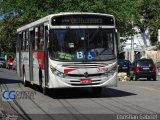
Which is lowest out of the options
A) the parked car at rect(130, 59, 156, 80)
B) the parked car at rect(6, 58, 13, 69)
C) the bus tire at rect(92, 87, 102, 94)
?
the parked car at rect(6, 58, 13, 69)

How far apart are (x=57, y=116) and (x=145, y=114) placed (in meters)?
2.38

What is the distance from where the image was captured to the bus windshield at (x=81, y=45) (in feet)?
63.6

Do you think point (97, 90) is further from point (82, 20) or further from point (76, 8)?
point (76, 8)

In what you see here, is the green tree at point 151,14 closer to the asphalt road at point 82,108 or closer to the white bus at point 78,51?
the white bus at point 78,51

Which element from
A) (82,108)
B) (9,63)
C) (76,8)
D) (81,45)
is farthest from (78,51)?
(9,63)

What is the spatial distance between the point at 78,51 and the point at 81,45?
0.27m

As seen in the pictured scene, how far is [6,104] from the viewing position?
57.3 feet

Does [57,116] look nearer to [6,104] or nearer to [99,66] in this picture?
[6,104]

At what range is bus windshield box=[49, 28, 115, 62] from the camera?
19391mm

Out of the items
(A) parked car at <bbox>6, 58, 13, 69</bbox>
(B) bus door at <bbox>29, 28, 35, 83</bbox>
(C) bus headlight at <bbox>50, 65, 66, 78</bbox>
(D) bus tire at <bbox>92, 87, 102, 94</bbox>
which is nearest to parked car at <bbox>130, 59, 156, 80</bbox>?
(B) bus door at <bbox>29, 28, 35, 83</bbox>

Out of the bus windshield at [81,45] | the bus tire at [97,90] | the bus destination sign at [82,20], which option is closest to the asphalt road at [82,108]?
the bus tire at [97,90]

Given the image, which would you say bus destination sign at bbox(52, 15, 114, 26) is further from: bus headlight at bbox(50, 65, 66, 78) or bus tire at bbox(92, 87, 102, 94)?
bus tire at bbox(92, 87, 102, 94)

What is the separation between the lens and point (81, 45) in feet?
64.3

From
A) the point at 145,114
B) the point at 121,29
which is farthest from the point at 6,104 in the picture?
the point at 121,29
